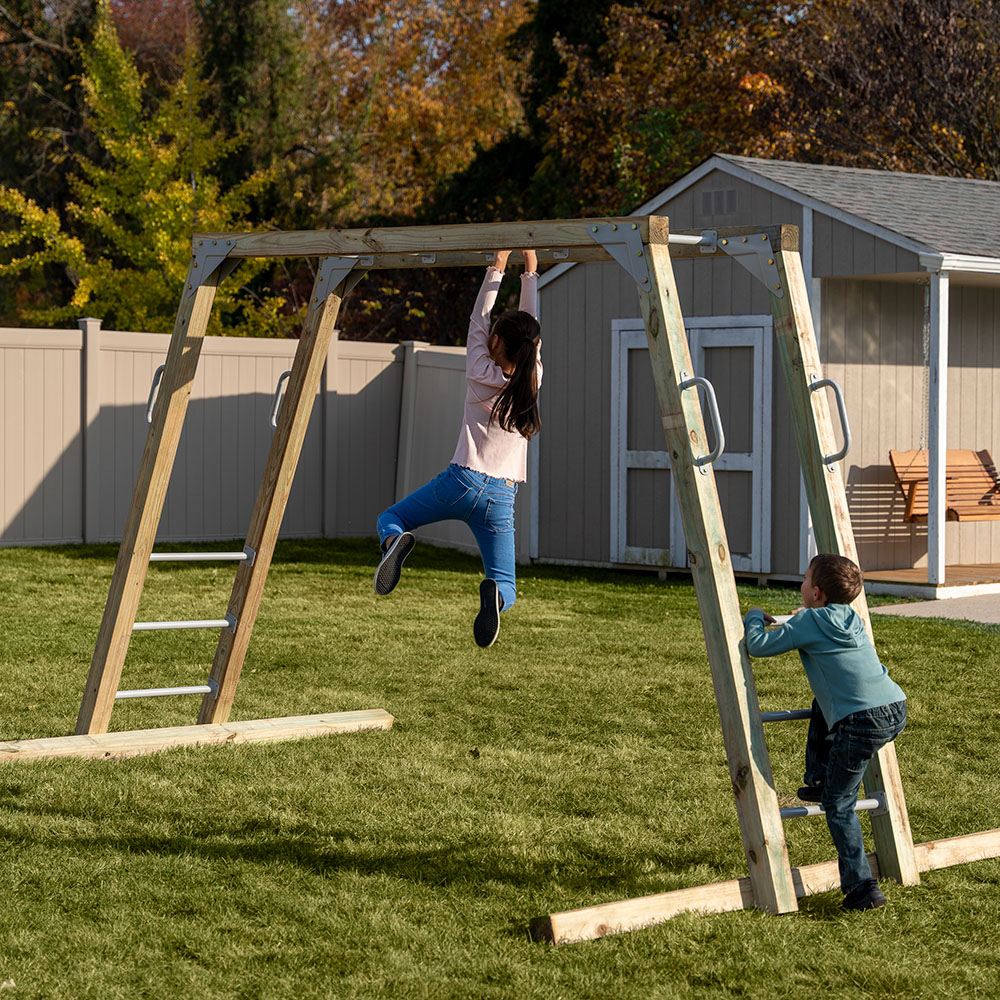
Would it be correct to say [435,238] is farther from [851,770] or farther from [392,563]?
[851,770]

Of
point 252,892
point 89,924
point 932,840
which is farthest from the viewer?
point 932,840

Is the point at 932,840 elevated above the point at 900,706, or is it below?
below

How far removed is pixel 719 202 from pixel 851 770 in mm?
8905

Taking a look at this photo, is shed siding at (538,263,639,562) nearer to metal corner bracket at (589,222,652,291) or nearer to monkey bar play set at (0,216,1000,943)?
monkey bar play set at (0,216,1000,943)

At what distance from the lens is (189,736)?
6.69m

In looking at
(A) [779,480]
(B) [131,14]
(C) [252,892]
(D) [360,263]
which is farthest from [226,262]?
(B) [131,14]

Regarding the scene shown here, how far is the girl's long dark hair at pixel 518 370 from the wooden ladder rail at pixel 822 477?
1.00 metres

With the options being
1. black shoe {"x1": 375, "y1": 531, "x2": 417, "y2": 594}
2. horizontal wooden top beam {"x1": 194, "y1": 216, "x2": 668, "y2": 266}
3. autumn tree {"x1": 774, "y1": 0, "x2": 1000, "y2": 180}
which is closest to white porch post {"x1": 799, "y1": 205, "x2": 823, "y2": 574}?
horizontal wooden top beam {"x1": 194, "y1": 216, "x2": 668, "y2": 266}

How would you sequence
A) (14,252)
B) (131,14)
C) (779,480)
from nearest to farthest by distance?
(779,480) < (14,252) < (131,14)

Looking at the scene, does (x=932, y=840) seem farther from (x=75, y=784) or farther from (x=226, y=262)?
(x=226, y=262)

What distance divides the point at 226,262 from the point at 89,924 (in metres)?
3.17

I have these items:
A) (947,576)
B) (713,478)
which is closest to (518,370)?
(713,478)

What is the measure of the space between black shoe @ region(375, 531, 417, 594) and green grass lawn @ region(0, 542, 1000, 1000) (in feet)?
2.87

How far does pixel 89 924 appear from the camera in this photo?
4375mm
